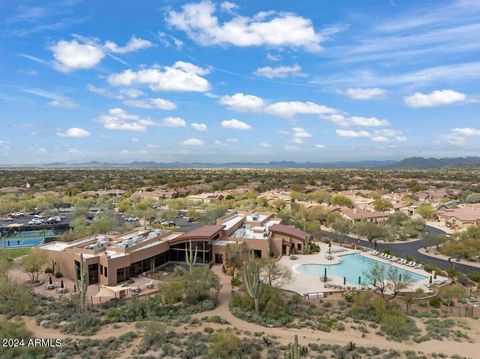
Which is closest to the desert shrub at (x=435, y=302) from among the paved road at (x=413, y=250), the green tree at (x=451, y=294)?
the green tree at (x=451, y=294)

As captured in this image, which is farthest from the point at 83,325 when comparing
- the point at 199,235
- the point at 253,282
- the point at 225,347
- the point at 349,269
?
the point at 349,269

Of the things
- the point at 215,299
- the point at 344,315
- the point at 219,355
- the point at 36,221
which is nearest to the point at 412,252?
the point at 344,315

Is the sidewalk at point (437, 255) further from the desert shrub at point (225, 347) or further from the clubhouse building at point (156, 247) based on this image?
the desert shrub at point (225, 347)

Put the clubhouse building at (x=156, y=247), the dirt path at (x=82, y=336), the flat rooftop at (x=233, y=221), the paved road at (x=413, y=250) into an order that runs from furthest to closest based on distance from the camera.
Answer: the flat rooftop at (x=233, y=221)
the paved road at (x=413, y=250)
the clubhouse building at (x=156, y=247)
the dirt path at (x=82, y=336)

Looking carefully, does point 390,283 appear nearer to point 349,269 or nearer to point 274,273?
point 349,269

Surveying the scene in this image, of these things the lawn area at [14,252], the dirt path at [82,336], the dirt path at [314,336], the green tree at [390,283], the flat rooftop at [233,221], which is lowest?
the dirt path at [314,336]

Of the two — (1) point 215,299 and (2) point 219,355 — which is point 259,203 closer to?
(1) point 215,299
